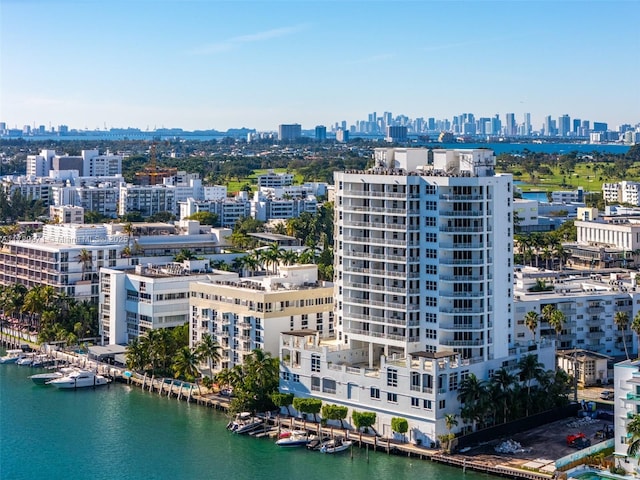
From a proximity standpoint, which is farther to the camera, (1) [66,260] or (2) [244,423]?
(1) [66,260]

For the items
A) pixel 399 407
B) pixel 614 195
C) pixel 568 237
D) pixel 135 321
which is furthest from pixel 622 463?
pixel 614 195

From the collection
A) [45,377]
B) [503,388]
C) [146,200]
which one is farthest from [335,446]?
[146,200]

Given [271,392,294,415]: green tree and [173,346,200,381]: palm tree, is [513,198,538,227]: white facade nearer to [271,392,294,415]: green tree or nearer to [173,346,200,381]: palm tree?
[173,346,200,381]: palm tree

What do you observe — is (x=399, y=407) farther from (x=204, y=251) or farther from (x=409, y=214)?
(x=204, y=251)

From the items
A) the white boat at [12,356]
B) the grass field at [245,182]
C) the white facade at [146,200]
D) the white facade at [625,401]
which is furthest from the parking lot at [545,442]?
the grass field at [245,182]

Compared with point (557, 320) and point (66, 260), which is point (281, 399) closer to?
point (557, 320)
